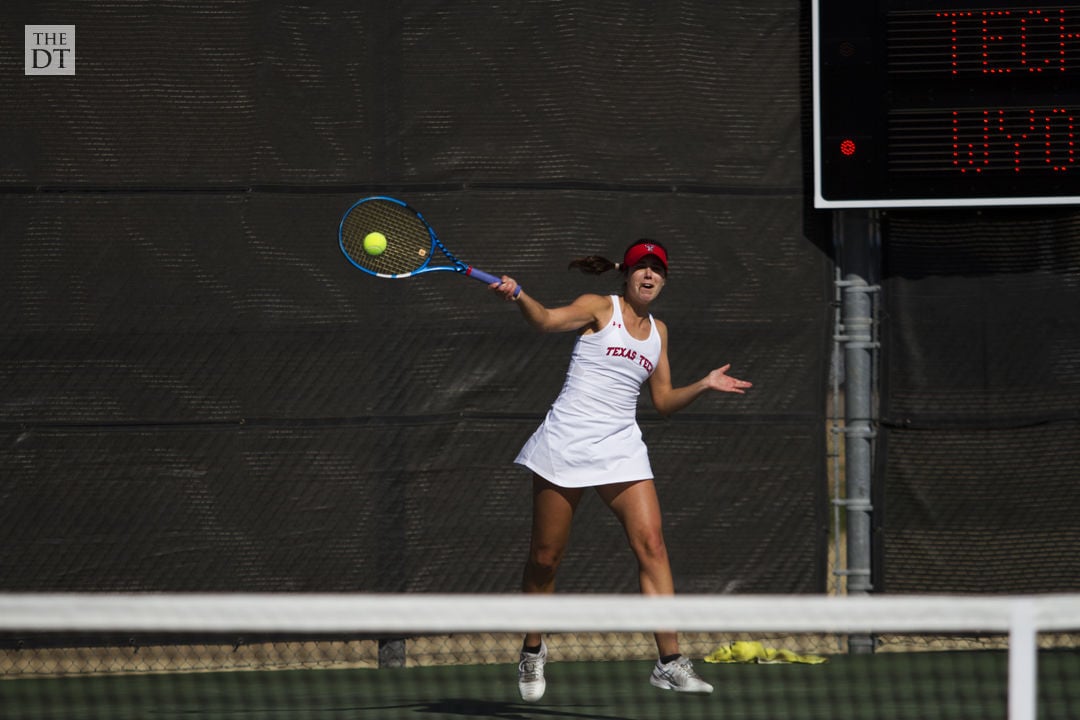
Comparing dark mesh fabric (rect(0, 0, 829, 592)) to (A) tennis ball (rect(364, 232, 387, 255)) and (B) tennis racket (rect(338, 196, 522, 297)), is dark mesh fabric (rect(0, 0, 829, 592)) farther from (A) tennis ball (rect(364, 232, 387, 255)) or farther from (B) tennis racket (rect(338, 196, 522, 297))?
(A) tennis ball (rect(364, 232, 387, 255))

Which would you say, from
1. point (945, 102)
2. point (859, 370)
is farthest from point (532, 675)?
point (945, 102)

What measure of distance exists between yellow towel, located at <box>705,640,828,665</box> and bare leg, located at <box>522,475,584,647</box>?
1.37 metres

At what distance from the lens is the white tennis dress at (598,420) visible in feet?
16.3

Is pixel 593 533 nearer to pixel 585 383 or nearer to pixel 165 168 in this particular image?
pixel 585 383

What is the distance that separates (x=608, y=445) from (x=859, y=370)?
5.46ft

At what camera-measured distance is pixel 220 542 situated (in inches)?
237

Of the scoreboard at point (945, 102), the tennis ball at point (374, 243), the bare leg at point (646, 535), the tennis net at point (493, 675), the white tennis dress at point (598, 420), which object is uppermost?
the scoreboard at point (945, 102)

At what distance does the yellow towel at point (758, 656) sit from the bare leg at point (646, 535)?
1.18 metres

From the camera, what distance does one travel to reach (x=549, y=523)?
16.5 ft

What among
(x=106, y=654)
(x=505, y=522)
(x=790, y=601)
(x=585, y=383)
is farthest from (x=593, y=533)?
(x=790, y=601)

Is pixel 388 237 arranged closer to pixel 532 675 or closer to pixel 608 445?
pixel 608 445

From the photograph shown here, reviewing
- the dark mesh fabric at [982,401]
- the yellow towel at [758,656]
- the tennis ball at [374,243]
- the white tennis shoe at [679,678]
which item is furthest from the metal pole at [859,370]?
the tennis ball at [374,243]

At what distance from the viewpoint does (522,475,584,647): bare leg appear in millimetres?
5020

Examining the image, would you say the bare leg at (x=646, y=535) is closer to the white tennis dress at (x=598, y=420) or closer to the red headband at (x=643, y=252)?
the white tennis dress at (x=598, y=420)
